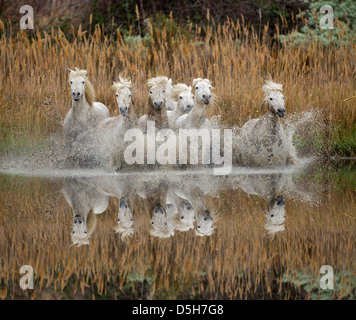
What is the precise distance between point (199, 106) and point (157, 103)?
26.1 inches

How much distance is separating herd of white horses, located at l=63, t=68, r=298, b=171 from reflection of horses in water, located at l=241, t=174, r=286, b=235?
73 centimetres

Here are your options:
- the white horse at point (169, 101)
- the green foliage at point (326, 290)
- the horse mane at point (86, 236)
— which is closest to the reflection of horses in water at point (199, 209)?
the horse mane at point (86, 236)

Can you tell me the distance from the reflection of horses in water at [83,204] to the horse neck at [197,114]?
181cm

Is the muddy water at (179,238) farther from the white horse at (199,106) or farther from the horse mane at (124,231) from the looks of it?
the white horse at (199,106)

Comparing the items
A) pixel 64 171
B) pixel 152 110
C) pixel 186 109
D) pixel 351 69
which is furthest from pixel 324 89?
pixel 64 171

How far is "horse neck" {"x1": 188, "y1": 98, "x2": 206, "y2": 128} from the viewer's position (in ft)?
32.9

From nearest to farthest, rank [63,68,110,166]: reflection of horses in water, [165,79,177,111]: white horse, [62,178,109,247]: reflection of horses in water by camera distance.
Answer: [62,178,109,247]: reflection of horses in water, [63,68,110,166]: reflection of horses in water, [165,79,177,111]: white horse

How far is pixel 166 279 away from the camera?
13.8 feet

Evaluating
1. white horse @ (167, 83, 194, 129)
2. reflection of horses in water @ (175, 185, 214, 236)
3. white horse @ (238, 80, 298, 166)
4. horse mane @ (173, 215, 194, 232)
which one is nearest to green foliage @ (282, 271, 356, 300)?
reflection of horses in water @ (175, 185, 214, 236)

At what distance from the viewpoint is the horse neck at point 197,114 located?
32.9 feet

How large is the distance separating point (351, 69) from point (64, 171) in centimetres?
514

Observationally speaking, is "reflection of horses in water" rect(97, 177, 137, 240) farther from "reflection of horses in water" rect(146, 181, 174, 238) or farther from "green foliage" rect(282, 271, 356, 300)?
"green foliage" rect(282, 271, 356, 300)

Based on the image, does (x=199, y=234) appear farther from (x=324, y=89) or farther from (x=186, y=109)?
(x=324, y=89)

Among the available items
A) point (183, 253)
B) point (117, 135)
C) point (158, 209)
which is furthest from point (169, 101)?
point (183, 253)
